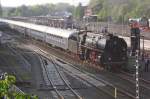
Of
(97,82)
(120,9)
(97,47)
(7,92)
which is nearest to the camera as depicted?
(7,92)

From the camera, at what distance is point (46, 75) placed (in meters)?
31.1

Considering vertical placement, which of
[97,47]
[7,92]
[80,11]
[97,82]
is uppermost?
[80,11]

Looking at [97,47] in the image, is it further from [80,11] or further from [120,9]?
[80,11]

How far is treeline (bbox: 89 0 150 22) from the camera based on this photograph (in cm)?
A: 10482

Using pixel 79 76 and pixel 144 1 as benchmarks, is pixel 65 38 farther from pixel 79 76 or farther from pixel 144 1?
pixel 144 1

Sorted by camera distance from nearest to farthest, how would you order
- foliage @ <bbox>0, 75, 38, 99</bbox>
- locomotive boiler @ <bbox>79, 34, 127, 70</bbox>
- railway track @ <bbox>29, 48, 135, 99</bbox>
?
foliage @ <bbox>0, 75, 38, 99</bbox> → railway track @ <bbox>29, 48, 135, 99</bbox> → locomotive boiler @ <bbox>79, 34, 127, 70</bbox>

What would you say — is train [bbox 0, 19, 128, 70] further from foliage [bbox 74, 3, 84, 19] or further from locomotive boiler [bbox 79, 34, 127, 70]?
foliage [bbox 74, 3, 84, 19]

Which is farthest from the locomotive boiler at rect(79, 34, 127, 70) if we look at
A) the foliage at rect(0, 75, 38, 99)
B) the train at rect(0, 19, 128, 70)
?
the foliage at rect(0, 75, 38, 99)

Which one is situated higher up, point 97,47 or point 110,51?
point 97,47

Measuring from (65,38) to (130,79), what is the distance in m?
18.4

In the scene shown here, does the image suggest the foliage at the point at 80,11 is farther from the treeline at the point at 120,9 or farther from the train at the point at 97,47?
the train at the point at 97,47

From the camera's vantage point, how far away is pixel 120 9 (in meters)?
114

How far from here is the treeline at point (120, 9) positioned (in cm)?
10482

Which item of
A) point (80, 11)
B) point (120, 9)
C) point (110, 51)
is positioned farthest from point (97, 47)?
point (80, 11)
